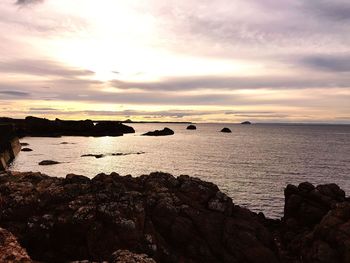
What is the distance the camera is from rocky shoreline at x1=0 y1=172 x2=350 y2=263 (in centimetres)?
2064

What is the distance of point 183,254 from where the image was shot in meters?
22.7

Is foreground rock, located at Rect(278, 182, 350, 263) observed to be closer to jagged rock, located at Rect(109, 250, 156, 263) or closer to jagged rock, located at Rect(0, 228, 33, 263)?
jagged rock, located at Rect(109, 250, 156, 263)

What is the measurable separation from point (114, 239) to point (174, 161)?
8529 centimetres

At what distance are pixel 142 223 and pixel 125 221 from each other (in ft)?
4.61

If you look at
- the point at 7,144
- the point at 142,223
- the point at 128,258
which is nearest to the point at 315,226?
the point at 142,223

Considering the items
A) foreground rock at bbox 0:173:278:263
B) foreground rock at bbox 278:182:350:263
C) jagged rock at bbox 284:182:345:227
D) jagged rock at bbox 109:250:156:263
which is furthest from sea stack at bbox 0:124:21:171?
jagged rock at bbox 109:250:156:263

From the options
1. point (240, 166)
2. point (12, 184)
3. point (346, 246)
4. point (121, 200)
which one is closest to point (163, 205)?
point (121, 200)

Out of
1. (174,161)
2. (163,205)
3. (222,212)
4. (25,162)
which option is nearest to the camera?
(163,205)

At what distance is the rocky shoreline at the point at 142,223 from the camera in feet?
67.7

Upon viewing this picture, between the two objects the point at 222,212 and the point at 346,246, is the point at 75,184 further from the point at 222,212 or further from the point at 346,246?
the point at 346,246

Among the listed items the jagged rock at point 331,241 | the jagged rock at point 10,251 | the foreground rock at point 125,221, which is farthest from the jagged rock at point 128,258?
the jagged rock at point 331,241

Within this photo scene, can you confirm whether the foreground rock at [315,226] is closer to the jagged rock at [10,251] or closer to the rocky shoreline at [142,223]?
the rocky shoreline at [142,223]

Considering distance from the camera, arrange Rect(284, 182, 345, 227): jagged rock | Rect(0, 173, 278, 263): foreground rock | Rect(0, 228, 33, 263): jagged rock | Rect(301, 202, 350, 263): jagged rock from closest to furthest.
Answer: Rect(0, 228, 33, 263): jagged rock < Rect(0, 173, 278, 263): foreground rock < Rect(301, 202, 350, 263): jagged rock < Rect(284, 182, 345, 227): jagged rock

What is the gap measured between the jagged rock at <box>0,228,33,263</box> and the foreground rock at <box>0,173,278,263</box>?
6.64 meters
